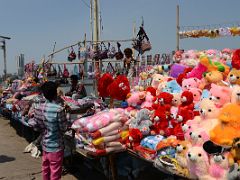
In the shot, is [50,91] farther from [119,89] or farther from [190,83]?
[190,83]

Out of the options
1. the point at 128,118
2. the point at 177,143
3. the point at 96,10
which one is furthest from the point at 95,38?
the point at 177,143

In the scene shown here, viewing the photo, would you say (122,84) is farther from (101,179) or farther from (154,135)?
(101,179)

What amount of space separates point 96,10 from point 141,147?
338 inches

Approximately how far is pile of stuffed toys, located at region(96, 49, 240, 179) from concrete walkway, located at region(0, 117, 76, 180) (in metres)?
2.23

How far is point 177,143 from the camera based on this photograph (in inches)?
127

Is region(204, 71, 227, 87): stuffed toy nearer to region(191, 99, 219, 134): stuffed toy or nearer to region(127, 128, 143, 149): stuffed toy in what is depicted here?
region(191, 99, 219, 134): stuffed toy

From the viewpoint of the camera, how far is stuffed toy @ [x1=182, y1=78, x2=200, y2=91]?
434 centimetres

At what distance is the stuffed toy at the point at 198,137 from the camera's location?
2938 mm

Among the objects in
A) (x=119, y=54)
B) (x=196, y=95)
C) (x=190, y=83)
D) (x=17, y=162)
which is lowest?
(x=17, y=162)

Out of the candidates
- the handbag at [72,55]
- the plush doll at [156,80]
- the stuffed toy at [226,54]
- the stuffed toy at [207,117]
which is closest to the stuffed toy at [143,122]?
the stuffed toy at [207,117]

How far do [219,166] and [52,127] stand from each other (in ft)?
7.23

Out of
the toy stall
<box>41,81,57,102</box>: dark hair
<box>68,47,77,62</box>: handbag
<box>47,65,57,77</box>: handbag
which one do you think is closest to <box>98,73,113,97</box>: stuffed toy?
the toy stall

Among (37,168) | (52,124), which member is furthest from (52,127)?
(37,168)

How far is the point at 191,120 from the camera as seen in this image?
3.55 meters
